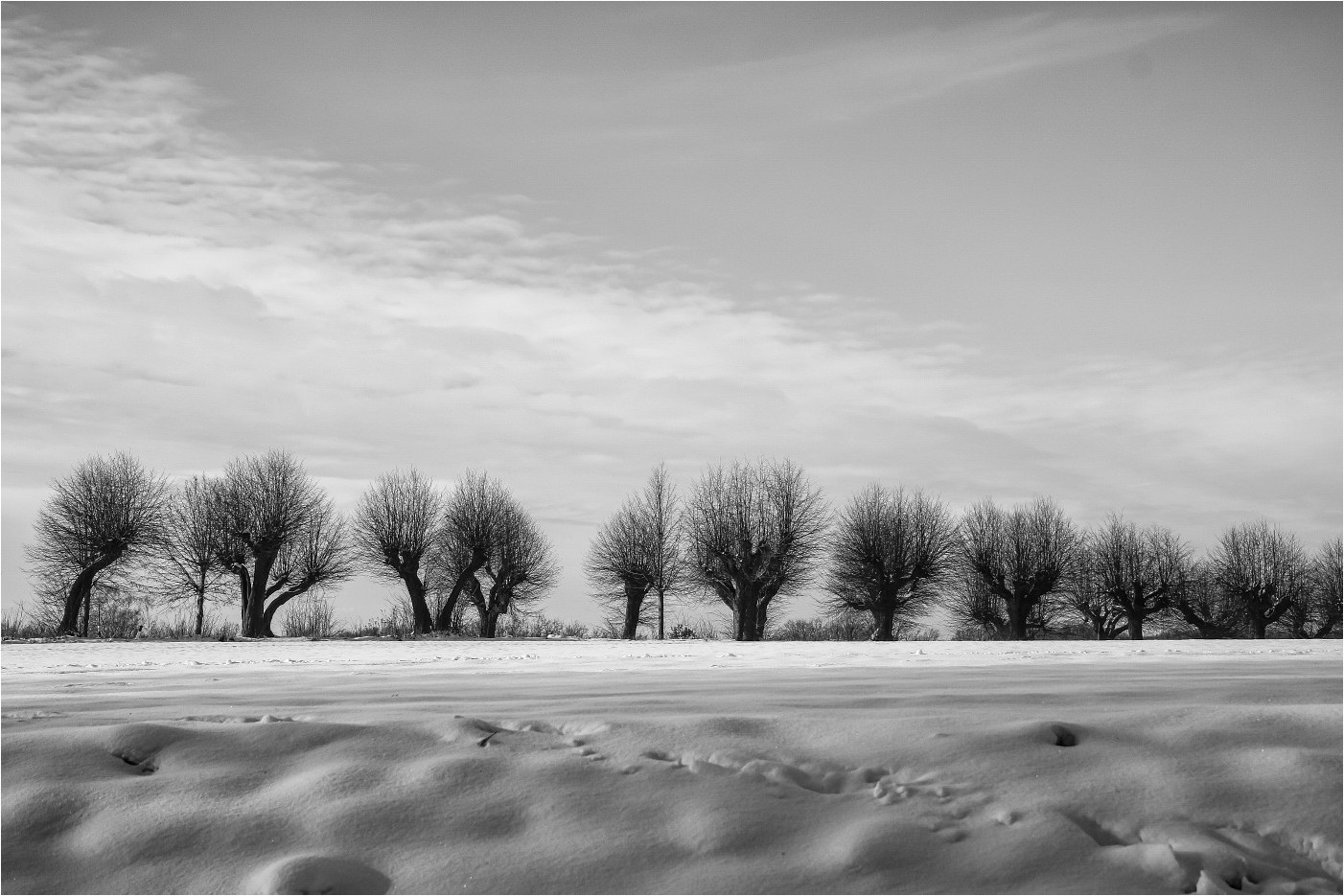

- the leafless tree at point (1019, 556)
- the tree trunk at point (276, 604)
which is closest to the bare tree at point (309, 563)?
the tree trunk at point (276, 604)

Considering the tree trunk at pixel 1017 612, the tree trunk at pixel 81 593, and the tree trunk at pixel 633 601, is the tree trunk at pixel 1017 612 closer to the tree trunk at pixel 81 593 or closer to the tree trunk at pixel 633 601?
the tree trunk at pixel 633 601

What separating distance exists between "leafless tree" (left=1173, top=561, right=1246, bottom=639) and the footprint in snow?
49032 millimetres

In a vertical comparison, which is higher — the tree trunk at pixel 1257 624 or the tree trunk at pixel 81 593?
the tree trunk at pixel 81 593

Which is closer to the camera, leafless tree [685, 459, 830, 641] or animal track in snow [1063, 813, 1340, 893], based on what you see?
animal track in snow [1063, 813, 1340, 893]

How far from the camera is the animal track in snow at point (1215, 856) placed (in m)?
2.33

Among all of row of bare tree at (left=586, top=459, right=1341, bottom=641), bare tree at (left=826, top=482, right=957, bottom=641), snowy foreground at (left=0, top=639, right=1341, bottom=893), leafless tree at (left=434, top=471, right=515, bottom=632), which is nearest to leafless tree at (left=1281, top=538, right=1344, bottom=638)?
row of bare tree at (left=586, top=459, right=1341, bottom=641)

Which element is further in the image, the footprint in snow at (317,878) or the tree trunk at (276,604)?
the tree trunk at (276,604)

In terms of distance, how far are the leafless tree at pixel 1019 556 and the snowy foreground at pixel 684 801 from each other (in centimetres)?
3923

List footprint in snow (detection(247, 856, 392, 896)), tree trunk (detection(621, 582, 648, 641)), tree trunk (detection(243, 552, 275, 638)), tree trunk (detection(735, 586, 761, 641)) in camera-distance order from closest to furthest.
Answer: footprint in snow (detection(247, 856, 392, 896)) < tree trunk (detection(243, 552, 275, 638)) < tree trunk (detection(735, 586, 761, 641)) < tree trunk (detection(621, 582, 648, 641))

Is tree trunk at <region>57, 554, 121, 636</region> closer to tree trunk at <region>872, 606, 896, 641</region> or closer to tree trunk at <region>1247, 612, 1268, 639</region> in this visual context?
tree trunk at <region>872, 606, 896, 641</region>

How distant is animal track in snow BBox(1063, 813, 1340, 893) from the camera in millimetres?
2332

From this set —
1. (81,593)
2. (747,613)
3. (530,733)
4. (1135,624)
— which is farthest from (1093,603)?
(530,733)

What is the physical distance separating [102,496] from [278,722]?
34.2 m

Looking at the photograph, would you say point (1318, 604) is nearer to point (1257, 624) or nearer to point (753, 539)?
point (1257, 624)
